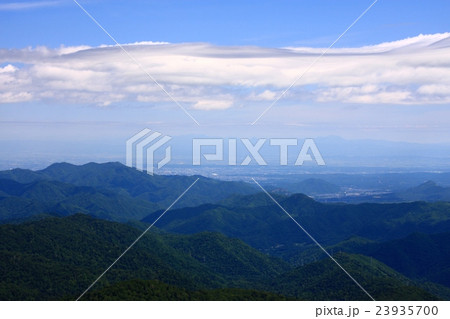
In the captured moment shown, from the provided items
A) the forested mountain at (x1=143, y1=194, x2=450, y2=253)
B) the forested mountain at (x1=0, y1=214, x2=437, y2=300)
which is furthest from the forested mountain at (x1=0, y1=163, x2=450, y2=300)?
the forested mountain at (x1=143, y1=194, x2=450, y2=253)

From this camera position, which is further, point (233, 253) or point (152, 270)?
point (233, 253)

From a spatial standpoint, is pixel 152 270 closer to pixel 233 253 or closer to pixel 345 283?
pixel 345 283

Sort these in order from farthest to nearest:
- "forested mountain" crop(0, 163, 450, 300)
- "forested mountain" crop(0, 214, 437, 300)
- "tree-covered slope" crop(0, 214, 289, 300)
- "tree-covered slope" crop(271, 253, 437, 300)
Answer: "tree-covered slope" crop(0, 214, 289, 300) < "forested mountain" crop(0, 163, 450, 300) < "tree-covered slope" crop(271, 253, 437, 300) < "forested mountain" crop(0, 214, 437, 300)

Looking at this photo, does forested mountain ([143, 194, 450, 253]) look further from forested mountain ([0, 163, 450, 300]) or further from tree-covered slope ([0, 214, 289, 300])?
tree-covered slope ([0, 214, 289, 300])

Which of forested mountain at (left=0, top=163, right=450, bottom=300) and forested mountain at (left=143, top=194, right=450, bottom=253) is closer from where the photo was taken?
forested mountain at (left=0, top=163, right=450, bottom=300)

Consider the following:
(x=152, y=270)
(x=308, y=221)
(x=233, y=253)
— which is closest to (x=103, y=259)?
(x=152, y=270)

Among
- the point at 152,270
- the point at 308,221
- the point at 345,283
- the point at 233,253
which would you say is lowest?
the point at 308,221

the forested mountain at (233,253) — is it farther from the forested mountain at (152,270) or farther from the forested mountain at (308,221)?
the forested mountain at (308,221)

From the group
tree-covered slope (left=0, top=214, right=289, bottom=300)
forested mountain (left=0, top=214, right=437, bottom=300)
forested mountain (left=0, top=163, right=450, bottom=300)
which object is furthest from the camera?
tree-covered slope (left=0, top=214, right=289, bottom=300)

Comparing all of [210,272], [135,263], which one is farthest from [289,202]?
[135,263]

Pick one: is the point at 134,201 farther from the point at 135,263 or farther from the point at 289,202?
the point at 135,263

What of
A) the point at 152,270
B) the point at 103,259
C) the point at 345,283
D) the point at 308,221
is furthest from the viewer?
the point at 308,221

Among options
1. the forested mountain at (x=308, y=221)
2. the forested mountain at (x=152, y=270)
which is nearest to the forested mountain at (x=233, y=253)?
the forested mountain at (x=152, y=270)
